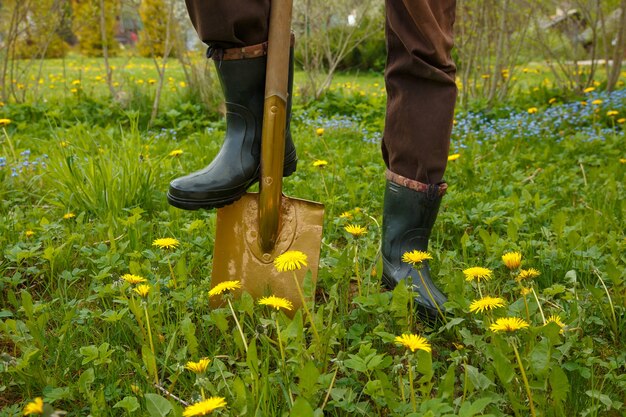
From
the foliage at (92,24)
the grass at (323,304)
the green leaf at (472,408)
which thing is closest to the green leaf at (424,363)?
the grass at (323,304)

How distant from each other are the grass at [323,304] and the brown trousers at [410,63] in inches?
12.2

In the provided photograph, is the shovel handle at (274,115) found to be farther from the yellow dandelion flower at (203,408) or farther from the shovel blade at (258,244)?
the yellow dandelion flower at (203,408)

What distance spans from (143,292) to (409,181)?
2.48 feet

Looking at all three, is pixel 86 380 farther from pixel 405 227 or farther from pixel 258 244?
pixel 405 227

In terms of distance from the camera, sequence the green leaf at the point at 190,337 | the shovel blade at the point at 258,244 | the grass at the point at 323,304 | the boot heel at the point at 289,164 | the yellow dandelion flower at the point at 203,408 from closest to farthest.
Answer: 1. the yellow dandelion flower at the point at 203,408
2. the grass at the point at 323,304
3. the green leaf at the point at 190,337
4. the shovel blade at the point at 258,244
5. the boot heel at the point at 289,164

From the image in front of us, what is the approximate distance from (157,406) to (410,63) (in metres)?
1.03

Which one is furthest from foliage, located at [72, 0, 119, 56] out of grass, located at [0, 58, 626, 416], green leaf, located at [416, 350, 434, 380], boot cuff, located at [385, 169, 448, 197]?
green leaf, located at [416, 350, 434, 380]

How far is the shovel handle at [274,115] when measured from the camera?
1.63 m

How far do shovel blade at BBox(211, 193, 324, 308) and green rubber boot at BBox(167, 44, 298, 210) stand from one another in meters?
0.08

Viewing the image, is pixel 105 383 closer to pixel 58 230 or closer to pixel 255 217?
pixel 255 217

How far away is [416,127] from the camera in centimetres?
172

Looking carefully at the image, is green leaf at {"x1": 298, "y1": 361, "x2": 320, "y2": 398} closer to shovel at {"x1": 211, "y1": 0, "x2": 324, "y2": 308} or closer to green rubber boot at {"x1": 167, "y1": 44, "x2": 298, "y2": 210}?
shovel at {"x1": 211, "y1": 0, "x2": 324, "y2": 308}

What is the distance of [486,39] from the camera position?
539 centimetres

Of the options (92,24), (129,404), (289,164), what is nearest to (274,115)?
(289,164)
